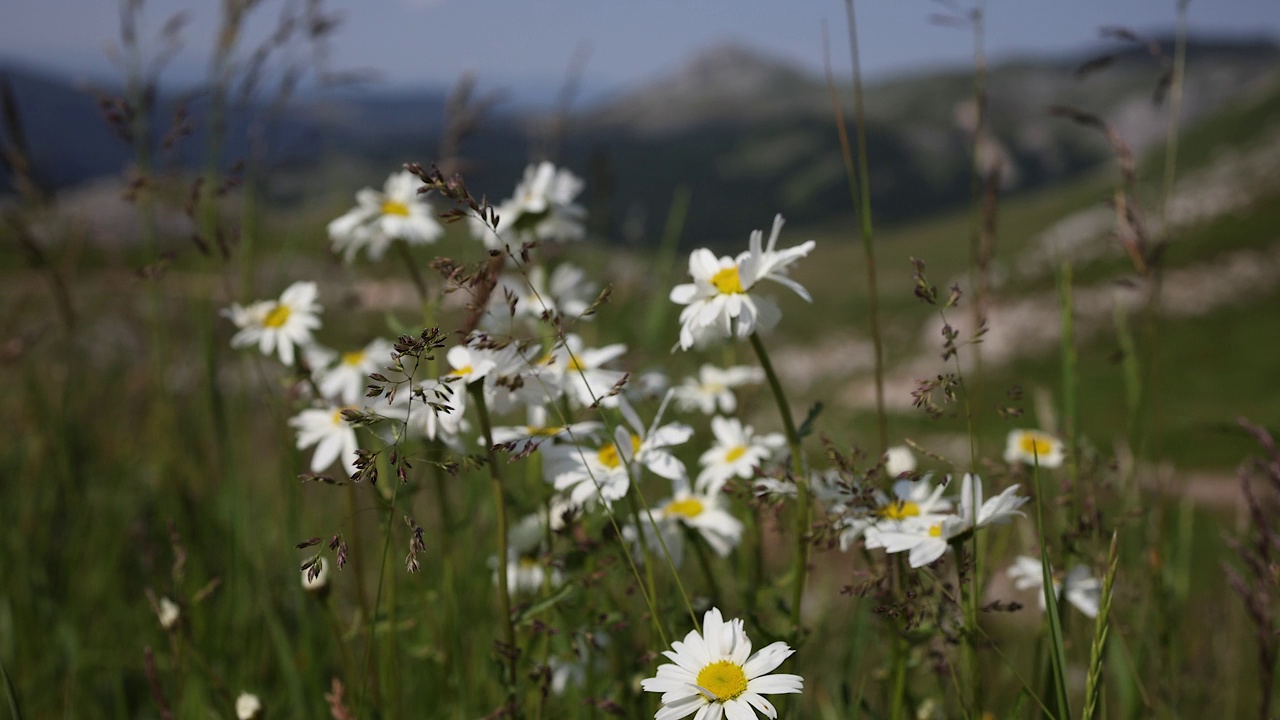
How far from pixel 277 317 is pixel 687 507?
→ 3.13 ft

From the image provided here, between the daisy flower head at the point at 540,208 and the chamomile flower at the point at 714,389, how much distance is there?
0.50m

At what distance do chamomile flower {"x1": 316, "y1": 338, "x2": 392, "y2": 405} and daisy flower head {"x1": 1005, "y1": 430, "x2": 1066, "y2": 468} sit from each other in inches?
54.0

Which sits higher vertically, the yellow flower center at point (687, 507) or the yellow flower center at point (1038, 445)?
the yellow flower center at point (687, 507)

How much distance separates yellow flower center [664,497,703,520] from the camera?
5.13 ft

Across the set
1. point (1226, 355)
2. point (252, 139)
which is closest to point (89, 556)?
point (252, 139)

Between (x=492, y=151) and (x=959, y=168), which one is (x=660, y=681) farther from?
(x=492, y=151)

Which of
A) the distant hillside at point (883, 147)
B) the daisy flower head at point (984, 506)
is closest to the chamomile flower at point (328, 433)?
the daisy flower head at point (984, 506)

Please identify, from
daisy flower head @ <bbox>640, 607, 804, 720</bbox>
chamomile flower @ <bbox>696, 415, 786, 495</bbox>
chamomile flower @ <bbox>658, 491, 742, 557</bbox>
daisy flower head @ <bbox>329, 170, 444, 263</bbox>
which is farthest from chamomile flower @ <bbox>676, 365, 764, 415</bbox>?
daisy flower head @ <bbox>640, 607, 804, 720</bbox>

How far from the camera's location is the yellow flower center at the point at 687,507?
1562mm

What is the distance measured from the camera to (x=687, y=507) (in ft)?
5.25

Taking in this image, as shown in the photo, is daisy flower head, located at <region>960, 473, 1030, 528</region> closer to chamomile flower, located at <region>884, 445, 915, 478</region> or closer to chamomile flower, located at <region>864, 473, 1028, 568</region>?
chamomile flower, located at <region>864, 473, 1028, 568</region>

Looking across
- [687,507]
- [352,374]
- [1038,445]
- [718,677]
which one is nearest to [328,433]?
[352,374]

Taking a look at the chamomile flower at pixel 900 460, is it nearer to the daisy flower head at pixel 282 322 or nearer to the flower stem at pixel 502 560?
the flower stem at pixel 502 560

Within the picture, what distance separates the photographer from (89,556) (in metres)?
2.77
